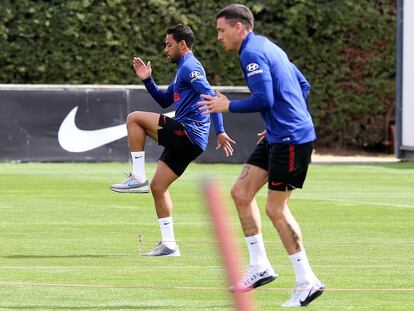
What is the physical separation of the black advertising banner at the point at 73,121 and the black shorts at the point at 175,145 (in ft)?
40.9

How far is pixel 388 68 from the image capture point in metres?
31.8

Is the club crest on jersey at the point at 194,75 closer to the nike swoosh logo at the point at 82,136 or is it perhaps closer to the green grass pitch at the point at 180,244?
the green grass pitch at the point at 180,244

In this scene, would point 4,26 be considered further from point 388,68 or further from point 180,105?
point 180,105

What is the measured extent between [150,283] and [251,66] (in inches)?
84.6

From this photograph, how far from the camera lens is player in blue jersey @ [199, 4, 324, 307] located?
9336mm

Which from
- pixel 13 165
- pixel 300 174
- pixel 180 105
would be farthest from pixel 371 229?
pixel 13 165

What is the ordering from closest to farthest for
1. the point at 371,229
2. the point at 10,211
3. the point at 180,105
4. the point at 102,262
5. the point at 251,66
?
the point at 251,66 < the point at 102,262 < the point at 180,105 < the point at 371,229 < the point at 10,211

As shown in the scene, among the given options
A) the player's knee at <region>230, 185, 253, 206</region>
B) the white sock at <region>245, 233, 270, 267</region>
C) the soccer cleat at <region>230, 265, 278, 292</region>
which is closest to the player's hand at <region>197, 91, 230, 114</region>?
the player's knee at <region>230, 185, 253, 206</region>

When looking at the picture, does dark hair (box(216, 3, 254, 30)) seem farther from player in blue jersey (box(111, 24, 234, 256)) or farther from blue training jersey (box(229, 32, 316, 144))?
player in blue jersey (box(111, 24, 234, 256))

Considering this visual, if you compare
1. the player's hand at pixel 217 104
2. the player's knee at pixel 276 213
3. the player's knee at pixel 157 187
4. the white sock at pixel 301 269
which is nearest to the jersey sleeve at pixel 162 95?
the player's knee at pixel 157 187

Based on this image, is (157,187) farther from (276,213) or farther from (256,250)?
(276,213)

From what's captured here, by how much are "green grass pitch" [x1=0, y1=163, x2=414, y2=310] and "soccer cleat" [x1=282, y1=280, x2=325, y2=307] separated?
103 millimetres

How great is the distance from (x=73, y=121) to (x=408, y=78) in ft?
25.0

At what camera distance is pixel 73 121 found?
25.2m
